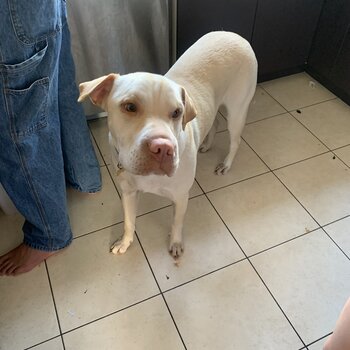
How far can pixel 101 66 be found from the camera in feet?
6.35

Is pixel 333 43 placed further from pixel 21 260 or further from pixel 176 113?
pixel 21 260

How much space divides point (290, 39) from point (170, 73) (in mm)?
1319

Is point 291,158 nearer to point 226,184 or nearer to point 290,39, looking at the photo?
point 226,184

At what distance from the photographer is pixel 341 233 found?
1730mm

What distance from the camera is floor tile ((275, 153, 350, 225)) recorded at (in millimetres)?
1830

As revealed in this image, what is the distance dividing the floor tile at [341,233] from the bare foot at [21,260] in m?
1.34

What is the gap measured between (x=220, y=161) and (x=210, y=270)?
0.72 m

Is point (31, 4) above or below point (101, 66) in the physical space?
above

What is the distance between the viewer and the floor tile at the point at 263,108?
7.77 feet

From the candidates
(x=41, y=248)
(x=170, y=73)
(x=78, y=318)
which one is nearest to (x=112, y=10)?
(x=170, y=73)

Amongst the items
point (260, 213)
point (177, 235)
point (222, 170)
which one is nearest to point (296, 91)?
point (222, 170)

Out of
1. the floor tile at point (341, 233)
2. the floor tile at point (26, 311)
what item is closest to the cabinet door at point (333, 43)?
the floor tile at point (341, 233)

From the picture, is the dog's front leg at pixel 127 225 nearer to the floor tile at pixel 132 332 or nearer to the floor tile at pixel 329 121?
the floor tile at pixel 132 332

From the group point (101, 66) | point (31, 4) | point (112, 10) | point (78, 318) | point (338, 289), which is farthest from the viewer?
point (101, 66)
